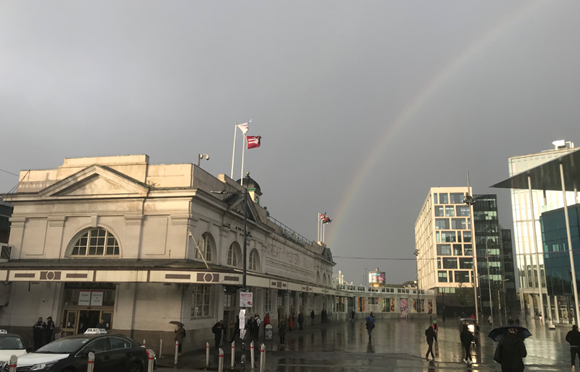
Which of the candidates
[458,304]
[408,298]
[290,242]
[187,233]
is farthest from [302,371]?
[458,304]

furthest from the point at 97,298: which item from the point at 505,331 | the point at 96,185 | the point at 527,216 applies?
the point at 527,216

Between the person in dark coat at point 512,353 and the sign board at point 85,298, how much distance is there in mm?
22037

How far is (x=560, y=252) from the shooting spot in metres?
53.2

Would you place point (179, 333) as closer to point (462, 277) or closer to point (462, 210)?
point (462, 277)

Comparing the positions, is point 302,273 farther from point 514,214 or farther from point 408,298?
point 514,214

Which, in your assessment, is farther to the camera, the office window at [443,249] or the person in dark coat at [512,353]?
the office window at [443,249]

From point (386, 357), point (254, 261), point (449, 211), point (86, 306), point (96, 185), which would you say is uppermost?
point (449, 211)

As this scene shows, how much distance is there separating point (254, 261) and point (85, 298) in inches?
548

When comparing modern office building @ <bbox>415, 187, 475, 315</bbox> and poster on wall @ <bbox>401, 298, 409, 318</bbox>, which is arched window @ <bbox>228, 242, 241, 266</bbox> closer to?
poster on wall @ <bbox>401, 298, 409, 318</bbox>

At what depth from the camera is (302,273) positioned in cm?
5266

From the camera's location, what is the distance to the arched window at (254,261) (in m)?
35.2

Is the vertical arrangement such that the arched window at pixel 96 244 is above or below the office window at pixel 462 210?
below

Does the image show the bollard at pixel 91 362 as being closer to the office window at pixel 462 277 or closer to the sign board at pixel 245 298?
the sign board at pixel 245 298

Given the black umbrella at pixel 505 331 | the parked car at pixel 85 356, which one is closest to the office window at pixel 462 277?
the black umbrella at pixel 505 331
